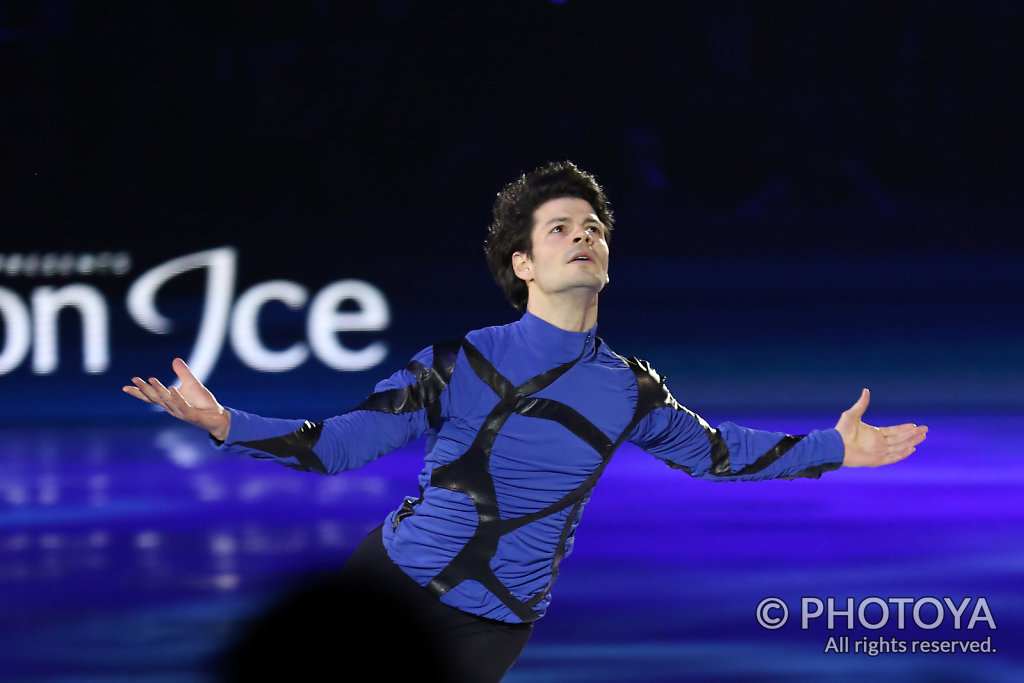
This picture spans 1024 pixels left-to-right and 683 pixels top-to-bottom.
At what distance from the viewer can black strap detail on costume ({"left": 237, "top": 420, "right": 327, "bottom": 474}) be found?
2125mm

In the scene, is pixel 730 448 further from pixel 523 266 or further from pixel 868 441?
pixel 523 266

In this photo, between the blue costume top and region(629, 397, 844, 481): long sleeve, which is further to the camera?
region(629, 397, 844, 481): long sleeve

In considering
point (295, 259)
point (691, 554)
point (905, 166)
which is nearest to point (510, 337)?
point (691, 554)

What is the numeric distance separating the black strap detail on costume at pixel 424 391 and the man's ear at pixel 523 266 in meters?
0.24

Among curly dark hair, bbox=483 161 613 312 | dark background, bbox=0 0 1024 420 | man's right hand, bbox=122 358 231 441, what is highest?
dark background, bbox=0 0 1024 420

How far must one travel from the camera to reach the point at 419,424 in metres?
2.28

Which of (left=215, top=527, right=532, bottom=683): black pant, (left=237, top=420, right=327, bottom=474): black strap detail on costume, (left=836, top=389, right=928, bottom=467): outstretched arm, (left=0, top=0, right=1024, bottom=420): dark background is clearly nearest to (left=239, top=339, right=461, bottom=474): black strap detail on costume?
(left=237, top=420, right=327, bottom=474): black strap detail on costume

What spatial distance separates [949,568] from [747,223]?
2567mm

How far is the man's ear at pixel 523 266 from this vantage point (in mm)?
2502

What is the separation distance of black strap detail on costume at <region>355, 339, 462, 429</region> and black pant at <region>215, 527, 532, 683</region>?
11.8 inches

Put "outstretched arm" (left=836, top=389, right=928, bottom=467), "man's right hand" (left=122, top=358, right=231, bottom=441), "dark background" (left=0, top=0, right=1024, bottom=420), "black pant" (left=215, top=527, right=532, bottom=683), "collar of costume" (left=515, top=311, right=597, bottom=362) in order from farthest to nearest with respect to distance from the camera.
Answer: "dark background" (left=0, top=0, right=1024, bottom=420) < "outstretched arm" (left=836, top=389, right=928, bottom=467) < "collar of costume" (left=515, top=311, right=597, bottom=362) < "black pant" (left=215, top=527, right=532, bottom=683) < "man's right hand" (left=122, top=358, right=231, bottom=441)

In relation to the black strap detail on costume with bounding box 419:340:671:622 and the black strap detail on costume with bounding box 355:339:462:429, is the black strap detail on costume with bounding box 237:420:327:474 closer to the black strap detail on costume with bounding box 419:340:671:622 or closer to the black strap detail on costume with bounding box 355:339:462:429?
the black strap detail on costume with bounding box 355:339:462:429

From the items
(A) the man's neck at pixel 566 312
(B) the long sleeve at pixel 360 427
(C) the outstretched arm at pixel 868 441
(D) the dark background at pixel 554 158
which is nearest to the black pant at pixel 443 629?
(B) the long sleeve at pixel 360 427

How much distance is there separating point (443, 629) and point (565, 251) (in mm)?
752
